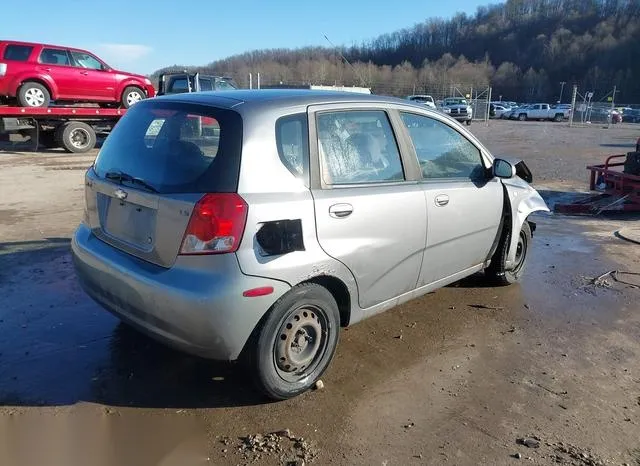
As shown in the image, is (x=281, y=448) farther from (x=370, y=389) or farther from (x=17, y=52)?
(x=17, y=52)

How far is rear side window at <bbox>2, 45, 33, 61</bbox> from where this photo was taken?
1491cm

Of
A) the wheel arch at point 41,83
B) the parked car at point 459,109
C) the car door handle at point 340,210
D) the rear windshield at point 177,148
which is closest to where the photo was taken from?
the rear windshield at point 177,148

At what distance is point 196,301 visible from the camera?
2.82 metres

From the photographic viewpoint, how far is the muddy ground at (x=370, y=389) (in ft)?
9.29

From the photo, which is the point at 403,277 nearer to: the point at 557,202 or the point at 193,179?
the point at 193,179

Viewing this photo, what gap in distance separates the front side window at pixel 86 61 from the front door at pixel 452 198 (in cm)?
1482

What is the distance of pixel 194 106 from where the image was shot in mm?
3258

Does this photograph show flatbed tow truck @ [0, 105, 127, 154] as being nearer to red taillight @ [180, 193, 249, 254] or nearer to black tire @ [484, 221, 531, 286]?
black tire @ [484, 221, 531, 286]

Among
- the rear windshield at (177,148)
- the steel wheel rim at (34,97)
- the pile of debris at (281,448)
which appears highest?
the steel wheel rim at (34,97)

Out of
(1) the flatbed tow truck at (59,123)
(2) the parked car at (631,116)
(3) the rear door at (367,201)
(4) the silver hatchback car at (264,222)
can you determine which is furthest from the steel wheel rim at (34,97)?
(2) the parked car at (631,116)

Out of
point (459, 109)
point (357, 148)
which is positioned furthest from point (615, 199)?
point (459, 109)

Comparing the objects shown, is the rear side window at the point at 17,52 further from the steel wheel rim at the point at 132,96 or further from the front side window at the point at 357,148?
the front side window at the point at 357,148

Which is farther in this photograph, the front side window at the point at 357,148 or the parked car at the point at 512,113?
the parked car at the point at 512,113

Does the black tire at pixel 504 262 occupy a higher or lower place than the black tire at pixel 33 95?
lower
